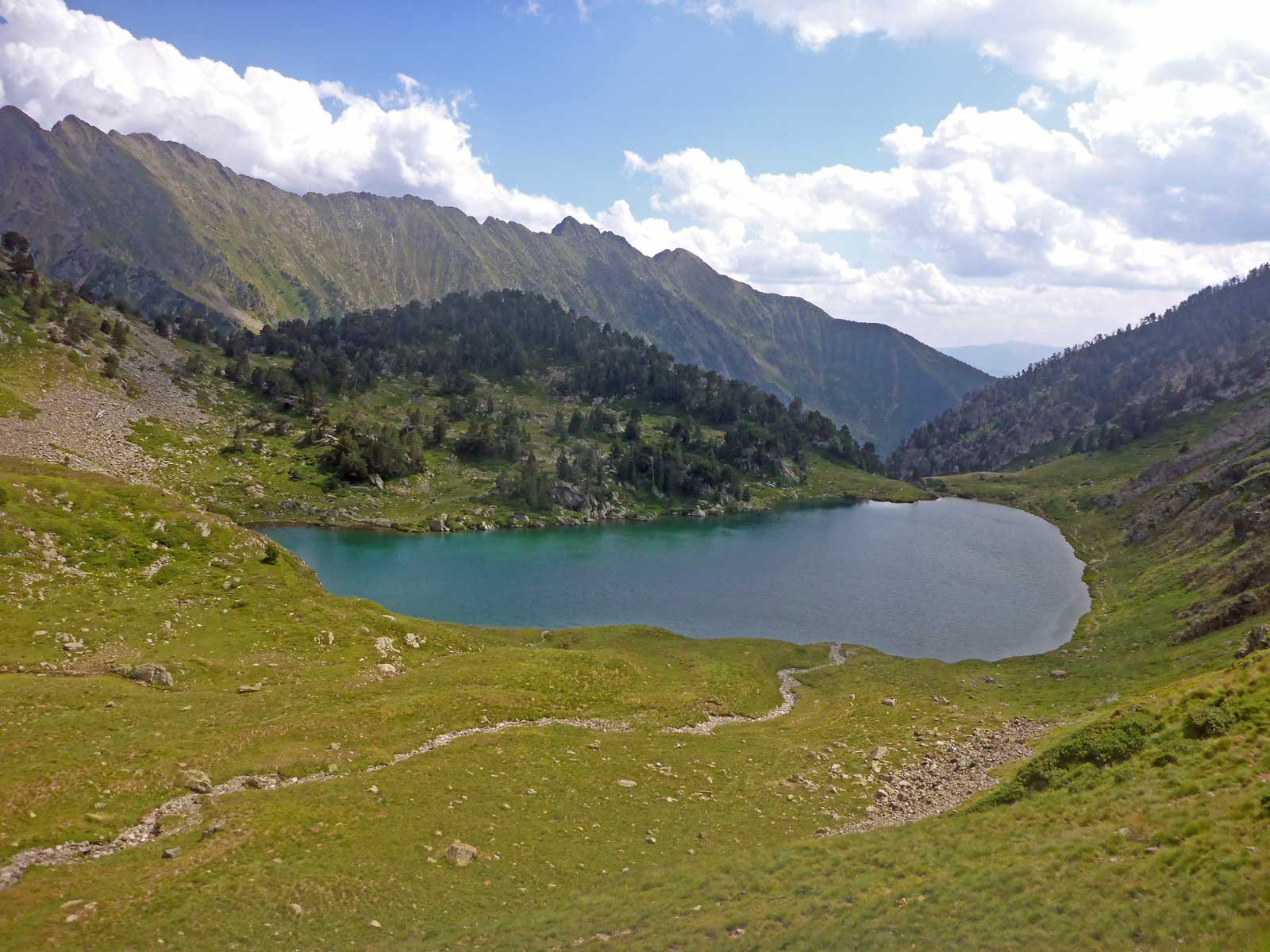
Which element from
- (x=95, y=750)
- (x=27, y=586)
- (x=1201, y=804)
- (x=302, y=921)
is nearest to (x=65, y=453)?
(x=27, y=586)

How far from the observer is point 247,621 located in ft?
168

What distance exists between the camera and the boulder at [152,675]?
132ft

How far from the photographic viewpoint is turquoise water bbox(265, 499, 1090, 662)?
88.2 metres

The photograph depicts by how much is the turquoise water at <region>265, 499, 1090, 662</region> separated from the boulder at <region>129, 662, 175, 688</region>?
4549 centimetres

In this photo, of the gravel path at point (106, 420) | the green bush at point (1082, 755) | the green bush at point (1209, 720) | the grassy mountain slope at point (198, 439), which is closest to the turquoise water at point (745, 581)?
the grassy mountain slope at point (198, 439)

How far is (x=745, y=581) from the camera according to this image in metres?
114

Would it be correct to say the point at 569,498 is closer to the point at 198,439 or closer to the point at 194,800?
the point at 198,439

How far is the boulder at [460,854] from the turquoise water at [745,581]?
5970 cm

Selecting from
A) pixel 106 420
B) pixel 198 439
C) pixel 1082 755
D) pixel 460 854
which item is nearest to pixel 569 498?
pixel 198 439

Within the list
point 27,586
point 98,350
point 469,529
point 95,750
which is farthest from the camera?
point 98,350

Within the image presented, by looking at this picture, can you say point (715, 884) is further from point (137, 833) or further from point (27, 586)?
point (27, 586)

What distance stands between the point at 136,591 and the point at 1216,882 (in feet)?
204

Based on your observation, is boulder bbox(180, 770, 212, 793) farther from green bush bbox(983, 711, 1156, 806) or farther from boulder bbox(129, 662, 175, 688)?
green bush bbox(983, 711, 1156, 806)

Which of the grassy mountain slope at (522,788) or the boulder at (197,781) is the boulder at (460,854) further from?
the boulder at (197,781)
